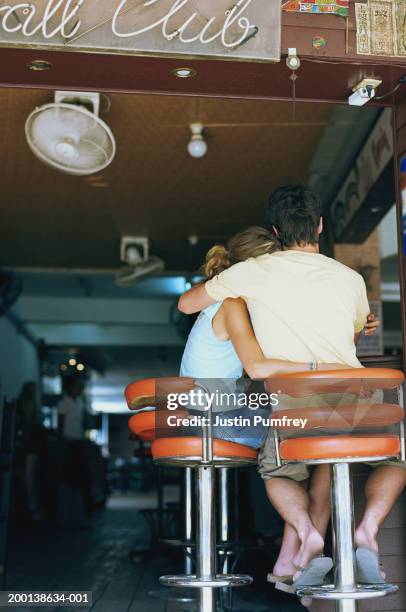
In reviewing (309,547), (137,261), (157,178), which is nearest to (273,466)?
(309,547)

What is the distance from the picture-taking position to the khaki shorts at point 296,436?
2.23m

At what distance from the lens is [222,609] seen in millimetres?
3107

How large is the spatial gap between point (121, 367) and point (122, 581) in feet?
45.0

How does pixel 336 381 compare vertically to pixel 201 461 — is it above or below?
above

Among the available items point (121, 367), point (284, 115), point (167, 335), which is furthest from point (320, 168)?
point (121, 367)

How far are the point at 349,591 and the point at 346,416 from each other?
1.65ft

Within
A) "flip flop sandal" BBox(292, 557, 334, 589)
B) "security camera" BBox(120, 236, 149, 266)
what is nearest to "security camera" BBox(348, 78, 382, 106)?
"flip flop sandal" BBox(292, 557, 334, 589)

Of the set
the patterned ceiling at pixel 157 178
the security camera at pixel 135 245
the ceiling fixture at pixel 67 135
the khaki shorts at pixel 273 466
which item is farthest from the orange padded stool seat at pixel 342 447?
the security camera at pixel 135 245

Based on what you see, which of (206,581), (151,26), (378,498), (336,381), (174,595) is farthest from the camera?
(174,595)

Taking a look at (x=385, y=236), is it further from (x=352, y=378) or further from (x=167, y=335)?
(x=167, y=335)

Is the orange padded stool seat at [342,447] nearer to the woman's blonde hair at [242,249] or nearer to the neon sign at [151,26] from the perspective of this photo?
the woman's blonde hair at [242,249]

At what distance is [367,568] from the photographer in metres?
2.25

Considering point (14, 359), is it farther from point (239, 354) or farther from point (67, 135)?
point (239, 354)

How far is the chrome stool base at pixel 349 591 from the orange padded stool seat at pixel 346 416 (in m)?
0.47
